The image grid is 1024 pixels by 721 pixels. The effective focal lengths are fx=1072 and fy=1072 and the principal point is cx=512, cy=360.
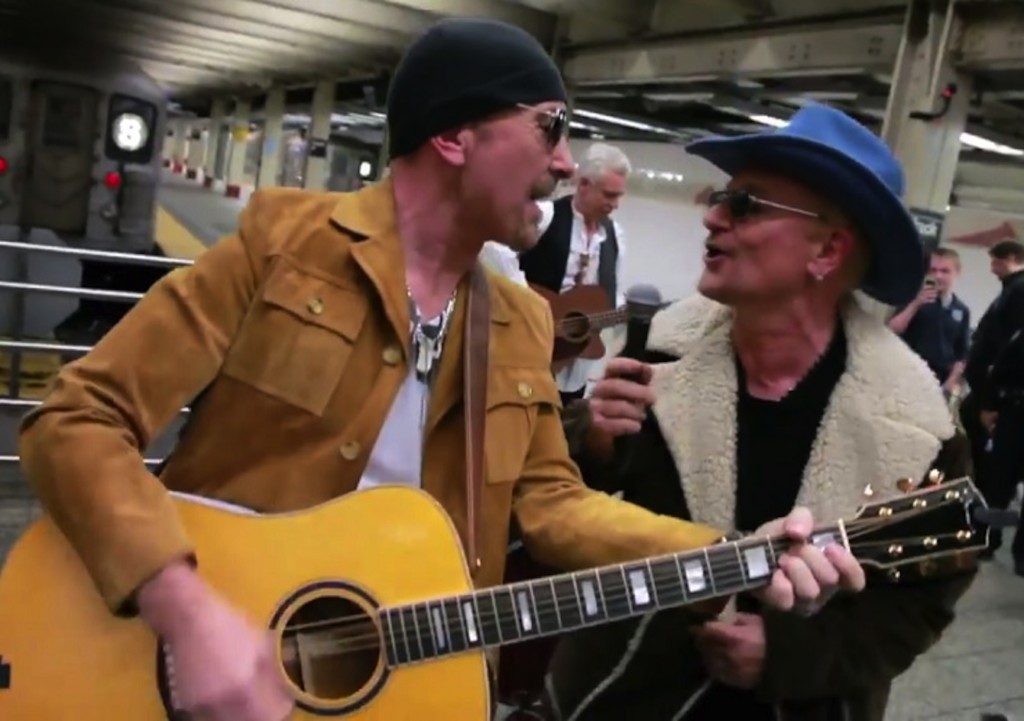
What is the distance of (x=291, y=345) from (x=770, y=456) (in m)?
0.90

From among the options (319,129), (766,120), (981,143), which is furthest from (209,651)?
(319,129)

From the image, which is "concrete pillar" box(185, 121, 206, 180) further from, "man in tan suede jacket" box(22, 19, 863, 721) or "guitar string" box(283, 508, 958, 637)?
"guitar string" box(283, 508, 958, 637)

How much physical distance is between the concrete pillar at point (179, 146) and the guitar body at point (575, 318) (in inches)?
1622

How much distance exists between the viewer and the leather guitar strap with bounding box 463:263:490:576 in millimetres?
1810

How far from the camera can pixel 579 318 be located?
5.06 m

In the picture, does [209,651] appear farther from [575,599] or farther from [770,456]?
[770,456]

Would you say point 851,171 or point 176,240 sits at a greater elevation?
point 851,171

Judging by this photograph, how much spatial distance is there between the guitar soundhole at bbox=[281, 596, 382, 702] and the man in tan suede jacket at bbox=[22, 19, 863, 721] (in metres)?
0.10

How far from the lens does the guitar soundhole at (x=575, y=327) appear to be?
194 inches

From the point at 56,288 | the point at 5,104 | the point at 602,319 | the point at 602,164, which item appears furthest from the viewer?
the point at 5,104

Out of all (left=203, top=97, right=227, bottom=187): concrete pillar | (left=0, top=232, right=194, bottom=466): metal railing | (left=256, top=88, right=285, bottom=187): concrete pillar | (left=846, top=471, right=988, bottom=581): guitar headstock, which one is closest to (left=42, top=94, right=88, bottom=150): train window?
(left=0, top=232, right=194, bottom=466): metal railing

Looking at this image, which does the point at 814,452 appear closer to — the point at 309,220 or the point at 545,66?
the point at 545,66

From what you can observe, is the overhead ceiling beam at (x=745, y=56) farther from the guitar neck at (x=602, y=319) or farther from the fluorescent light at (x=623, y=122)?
the fluorescent light at (x=623, y=122)

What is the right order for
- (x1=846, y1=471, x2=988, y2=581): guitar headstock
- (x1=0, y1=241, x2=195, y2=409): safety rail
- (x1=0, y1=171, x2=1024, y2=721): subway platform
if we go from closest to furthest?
(x1=846, y1=471, x2=988, y2=581): guitar headstock
(x1=0, y1=171, x2=1024, y2=721): subway platform
(x1=0, y1=241, x2=195, y2=409): safety rail
